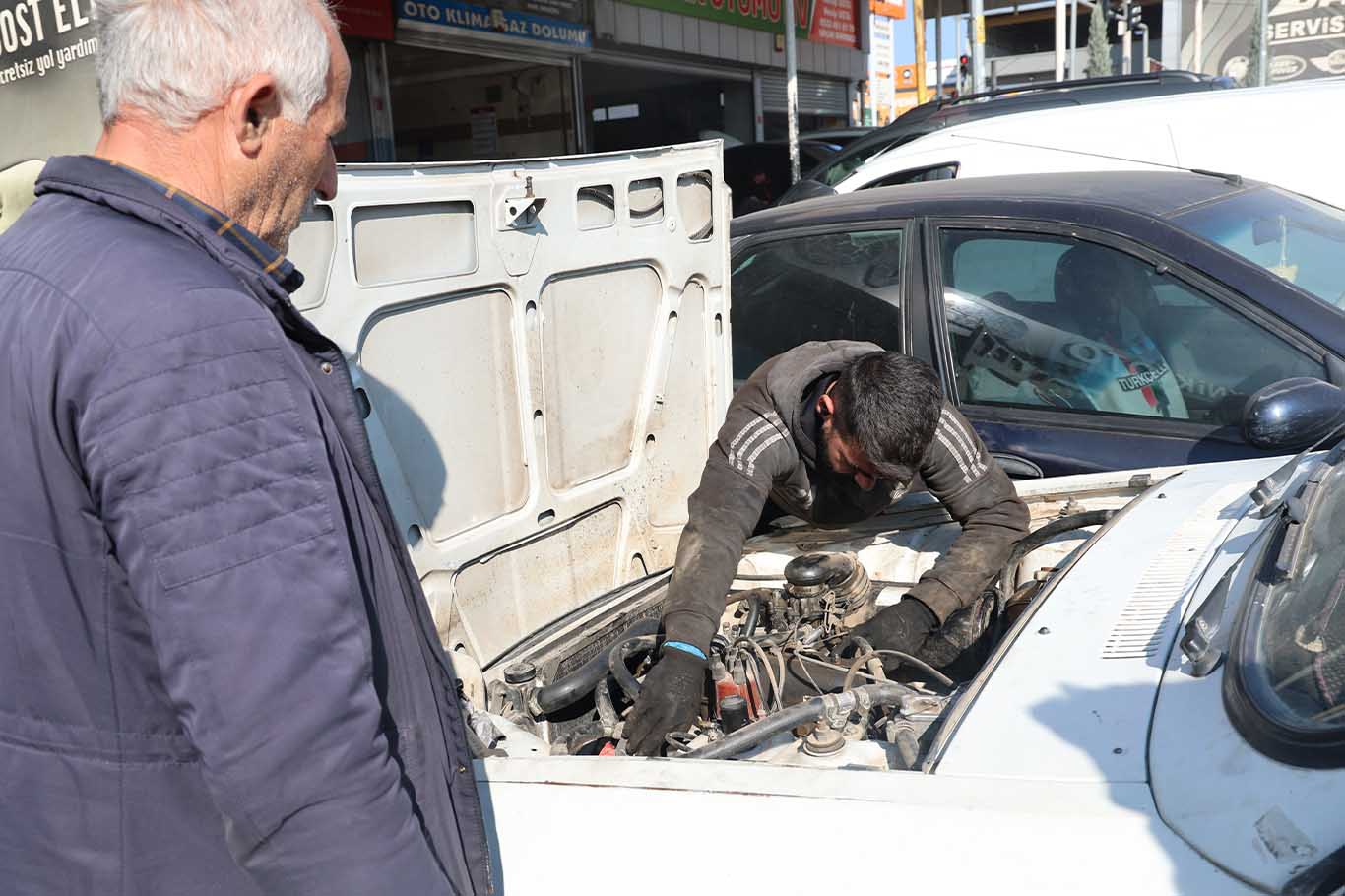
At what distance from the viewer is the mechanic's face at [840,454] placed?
9.83ft

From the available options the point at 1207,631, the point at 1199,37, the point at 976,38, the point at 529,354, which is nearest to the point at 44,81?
the point at 529,354

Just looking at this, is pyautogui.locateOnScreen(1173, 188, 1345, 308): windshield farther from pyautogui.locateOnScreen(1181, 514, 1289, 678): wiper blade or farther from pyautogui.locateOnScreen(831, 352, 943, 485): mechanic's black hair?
pyautogui.locateOnScreen(1181, 514, 1289, 678): wiper blade

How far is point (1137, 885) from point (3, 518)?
135 centimetres

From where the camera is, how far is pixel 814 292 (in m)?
4.04

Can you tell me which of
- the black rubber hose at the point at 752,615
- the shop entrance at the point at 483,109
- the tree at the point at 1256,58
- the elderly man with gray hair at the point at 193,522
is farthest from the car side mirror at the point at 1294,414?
the tree at the point at 1256,58

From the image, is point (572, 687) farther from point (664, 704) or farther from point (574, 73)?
point (574, 73)

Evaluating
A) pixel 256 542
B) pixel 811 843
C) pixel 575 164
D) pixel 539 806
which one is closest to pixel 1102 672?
pixel 811 843

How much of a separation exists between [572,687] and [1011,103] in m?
6.95

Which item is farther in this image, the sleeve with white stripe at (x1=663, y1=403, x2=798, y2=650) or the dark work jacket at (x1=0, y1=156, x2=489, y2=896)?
the sleeve with white stripe at (x1=663, y1=403, x2=798, y2=650)

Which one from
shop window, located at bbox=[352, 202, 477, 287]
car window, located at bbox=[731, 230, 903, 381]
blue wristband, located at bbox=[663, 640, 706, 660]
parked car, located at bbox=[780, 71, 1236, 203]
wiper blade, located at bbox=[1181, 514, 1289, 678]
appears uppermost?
parked car, located at bbox=[780, 71, 1236, 203]

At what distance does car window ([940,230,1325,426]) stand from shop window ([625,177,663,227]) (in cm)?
A: 104

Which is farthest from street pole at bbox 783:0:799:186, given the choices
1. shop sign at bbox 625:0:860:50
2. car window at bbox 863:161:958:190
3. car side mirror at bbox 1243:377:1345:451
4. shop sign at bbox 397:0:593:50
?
car side mirror at bbox 1243:377:1345:451

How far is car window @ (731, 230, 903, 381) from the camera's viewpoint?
12.7ft

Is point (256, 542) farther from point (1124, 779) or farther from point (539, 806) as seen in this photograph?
point (1124, 779)
